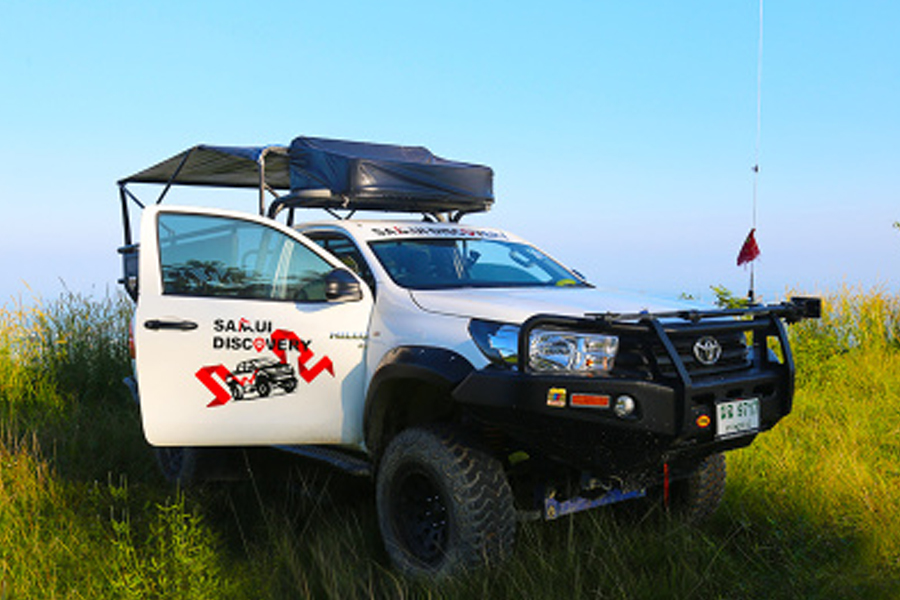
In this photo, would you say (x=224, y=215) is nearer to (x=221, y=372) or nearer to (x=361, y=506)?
(x=221, y=372)

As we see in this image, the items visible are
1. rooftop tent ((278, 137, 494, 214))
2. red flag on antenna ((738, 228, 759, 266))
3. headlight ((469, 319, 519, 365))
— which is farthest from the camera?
red flag on antenna ((738, 228, 759, 266))

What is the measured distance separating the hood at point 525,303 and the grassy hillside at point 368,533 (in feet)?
3.56

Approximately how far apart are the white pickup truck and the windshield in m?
0.02

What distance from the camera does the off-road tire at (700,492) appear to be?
4480mm

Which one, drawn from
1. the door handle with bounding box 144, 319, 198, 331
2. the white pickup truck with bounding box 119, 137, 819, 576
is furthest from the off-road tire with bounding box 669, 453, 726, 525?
the door handle with bounding box 144, 319, 198, 331

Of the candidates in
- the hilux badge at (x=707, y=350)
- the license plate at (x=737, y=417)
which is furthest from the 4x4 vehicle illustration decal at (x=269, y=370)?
the license plate at (x=737, y=417)

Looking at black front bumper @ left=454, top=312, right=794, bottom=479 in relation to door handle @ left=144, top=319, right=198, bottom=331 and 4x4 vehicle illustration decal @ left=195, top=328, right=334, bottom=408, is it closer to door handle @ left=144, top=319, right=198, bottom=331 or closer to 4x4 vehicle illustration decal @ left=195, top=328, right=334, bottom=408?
4x4 vehicle illustration decal @ left=195, top=328, right=334, bottom=408

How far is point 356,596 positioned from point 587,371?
1.48 metres

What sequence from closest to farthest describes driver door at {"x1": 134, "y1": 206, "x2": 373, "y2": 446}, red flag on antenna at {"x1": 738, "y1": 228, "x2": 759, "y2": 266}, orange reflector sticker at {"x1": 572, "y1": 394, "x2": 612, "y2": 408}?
orange reflector sticker at {"x1": 572, "y1": 394, "x2": 612, "y2": 408}
driver door at {"x1": 134, "y1": 206, "x2": 373, "y2": 446}
red flag on antenna at {"x1": 738, "y1": 228, "x2": 759, "y2": 266}

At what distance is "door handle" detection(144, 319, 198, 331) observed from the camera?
4.18m

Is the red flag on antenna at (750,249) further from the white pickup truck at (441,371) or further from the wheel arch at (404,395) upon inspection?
the wheel arch at (404,395)

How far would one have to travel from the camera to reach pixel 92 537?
14.8ft

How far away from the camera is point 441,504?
12.5 ft

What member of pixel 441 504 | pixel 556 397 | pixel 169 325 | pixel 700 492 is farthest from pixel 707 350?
pixel 169 325
